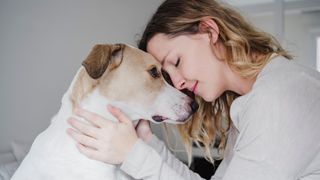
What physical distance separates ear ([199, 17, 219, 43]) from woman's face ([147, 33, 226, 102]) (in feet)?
0.05

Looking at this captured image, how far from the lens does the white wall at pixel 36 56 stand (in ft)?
7.41

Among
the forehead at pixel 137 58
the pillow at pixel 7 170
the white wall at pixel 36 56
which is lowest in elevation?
the pillow at pixel 7 170

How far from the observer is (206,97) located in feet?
3.88

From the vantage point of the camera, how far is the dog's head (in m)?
1.06

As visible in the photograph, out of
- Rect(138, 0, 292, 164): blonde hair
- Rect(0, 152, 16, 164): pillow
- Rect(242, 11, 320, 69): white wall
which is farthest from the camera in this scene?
Rect(242, 11, 320, 69): white wall

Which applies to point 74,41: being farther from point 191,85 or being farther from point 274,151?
point 274,151

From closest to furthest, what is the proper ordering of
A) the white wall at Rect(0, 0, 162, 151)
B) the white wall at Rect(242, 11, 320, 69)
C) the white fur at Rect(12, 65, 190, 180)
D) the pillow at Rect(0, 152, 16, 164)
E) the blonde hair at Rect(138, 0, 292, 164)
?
the white fur at Rect(12, 65, 190, 180) < the blonde hair at Rect(138, 0, 292, 164) < the pillow at Rect(0, 152, 16, 164) < the white wall at Rect(0, 0, 162, 151) < the white wall at Rect(242, 11, 320, 69)

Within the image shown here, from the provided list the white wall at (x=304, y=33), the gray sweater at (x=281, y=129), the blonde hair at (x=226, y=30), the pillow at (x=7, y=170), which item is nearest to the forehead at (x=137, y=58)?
the blonde hair at (x=226, y=30)

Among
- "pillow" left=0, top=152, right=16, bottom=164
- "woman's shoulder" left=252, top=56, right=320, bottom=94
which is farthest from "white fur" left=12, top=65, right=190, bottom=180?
"pillow" left=0, top=152, right=16, bottom=164

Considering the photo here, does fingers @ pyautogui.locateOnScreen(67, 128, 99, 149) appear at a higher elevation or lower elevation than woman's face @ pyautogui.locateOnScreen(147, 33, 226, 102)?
lower

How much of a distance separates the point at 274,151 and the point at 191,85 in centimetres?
42

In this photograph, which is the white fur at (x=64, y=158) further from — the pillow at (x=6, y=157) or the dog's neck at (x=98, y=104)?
the pillow at (x=6, y=157)

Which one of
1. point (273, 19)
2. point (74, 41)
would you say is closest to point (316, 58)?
point (273, 19)

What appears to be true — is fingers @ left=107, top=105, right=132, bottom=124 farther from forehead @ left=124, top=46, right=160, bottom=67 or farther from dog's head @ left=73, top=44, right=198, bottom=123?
forehead @ left=124, top=46, right=160, bottom=67
